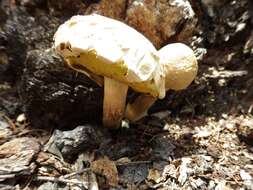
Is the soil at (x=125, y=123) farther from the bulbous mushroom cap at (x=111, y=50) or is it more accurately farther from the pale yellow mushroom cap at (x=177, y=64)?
the bulbous mushroom cap at (x=111, y=50)

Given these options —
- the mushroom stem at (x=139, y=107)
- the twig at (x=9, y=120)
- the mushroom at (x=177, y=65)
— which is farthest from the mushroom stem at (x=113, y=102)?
the twig at (x=9, y=120)

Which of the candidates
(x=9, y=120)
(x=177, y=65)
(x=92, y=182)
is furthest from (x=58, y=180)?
(x=177, y=65)

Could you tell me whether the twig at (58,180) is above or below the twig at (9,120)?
below

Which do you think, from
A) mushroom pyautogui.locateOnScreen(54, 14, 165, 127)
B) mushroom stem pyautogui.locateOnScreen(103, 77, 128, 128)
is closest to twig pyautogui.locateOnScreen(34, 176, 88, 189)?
mushroom stem pyautogui.locateOnScreen(103, 77, 128, 128)

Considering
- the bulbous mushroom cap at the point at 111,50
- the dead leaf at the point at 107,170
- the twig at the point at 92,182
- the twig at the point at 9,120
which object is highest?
the bulbous mushroom cap at the point at 111,50

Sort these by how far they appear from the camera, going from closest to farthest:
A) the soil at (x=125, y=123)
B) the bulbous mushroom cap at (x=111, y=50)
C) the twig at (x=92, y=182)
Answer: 1. the bulbous mushroom cap at (x=111, y=50)
2. the twig at (x=92, y=182)
3. the soil at (x=125, y=123)

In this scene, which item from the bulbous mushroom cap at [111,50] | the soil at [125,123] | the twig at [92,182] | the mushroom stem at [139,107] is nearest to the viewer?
the bulbous mushroom cap at [111,50]

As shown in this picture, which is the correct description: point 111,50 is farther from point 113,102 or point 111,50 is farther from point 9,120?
point 9,120

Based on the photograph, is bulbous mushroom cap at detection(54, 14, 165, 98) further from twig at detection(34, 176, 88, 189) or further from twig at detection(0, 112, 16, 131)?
twig at detection(0, 112, 16, 131)
